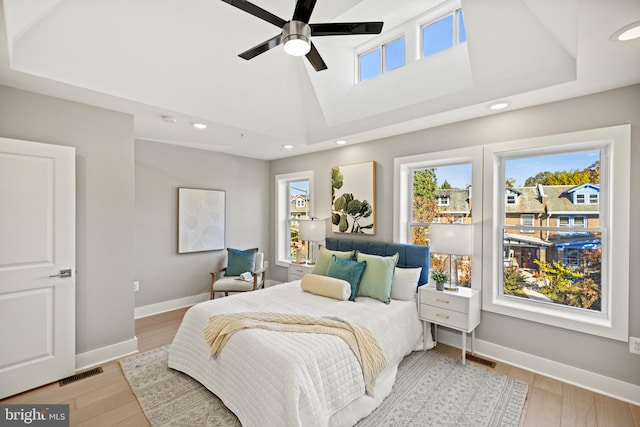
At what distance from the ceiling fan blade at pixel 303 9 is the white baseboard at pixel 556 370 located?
10.7 feet

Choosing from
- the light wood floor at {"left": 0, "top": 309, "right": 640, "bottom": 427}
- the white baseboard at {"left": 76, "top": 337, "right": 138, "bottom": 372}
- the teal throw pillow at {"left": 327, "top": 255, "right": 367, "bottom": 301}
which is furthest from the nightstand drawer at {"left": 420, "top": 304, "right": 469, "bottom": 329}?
the white baseboard at {"left": 76, "top": 337, "right": 138, "bottom": 372}

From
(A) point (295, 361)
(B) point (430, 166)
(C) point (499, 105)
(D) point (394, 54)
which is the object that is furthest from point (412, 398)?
(D) point (394, 54)

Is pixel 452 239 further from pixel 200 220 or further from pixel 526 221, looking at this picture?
pixel 200 220

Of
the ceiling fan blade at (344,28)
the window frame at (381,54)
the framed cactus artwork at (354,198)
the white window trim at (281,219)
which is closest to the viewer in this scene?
the ceiling fan blade at (344,28)

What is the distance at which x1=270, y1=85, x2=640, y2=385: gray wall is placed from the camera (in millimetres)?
2262

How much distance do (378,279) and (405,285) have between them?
1.02ft

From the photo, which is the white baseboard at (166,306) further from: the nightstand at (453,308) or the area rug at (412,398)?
the nightstand at (453,308)

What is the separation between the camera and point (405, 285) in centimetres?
311

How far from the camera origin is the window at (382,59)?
10.7ft

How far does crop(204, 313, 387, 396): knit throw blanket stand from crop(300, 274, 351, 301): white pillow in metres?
0.54

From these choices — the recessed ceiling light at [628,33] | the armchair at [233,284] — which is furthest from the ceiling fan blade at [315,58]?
the armchair at [233,284]

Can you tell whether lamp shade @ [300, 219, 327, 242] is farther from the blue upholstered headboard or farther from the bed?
the bed

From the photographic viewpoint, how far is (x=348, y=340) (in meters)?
2.16

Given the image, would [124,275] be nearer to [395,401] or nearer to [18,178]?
[18,178]
